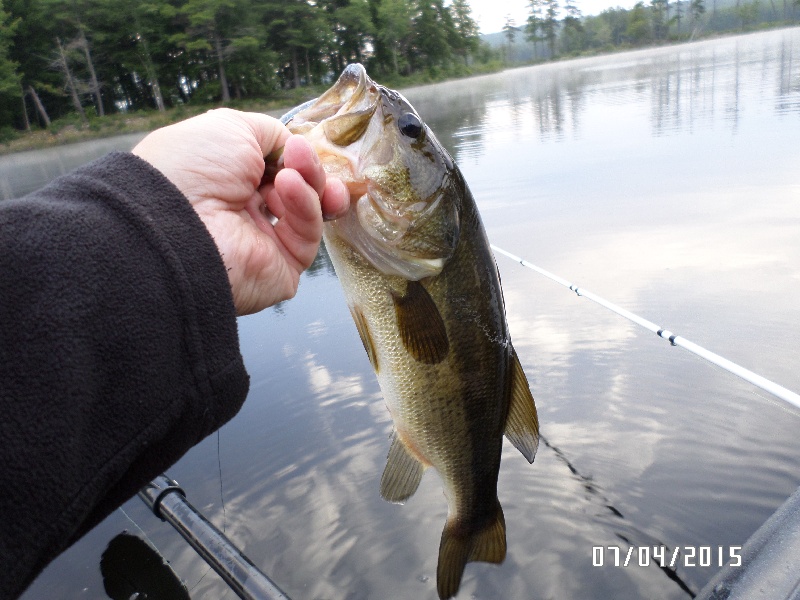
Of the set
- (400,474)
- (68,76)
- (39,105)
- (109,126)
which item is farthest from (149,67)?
(400,474)

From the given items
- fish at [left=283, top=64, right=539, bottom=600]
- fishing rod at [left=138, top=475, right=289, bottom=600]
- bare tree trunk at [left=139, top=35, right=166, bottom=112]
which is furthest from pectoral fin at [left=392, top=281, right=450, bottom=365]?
bare tree trunk at [left=139, top=35, right=166, bottom=112]

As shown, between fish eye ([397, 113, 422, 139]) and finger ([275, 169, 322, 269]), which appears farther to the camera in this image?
fish eye ([397, 113, 422, 139])

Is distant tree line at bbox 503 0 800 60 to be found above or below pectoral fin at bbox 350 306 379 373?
above

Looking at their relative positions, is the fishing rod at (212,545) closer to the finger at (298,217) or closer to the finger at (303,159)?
the finger at (298,217)

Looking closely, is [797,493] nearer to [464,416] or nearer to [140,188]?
[464,416]

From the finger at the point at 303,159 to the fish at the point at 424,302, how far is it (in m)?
0.11

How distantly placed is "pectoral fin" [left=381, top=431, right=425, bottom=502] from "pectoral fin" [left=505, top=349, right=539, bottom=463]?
1.05ft

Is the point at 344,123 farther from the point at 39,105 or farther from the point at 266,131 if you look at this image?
the point at 39,105

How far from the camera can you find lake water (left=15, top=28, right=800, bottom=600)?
2660mm

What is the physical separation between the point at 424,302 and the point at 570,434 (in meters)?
2.10

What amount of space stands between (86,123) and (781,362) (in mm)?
34917

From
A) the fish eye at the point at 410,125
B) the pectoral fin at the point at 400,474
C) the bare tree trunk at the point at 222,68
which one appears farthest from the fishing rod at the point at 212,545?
the bare tree trunk at the point at 222,68

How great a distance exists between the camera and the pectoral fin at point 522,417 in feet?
5.91
